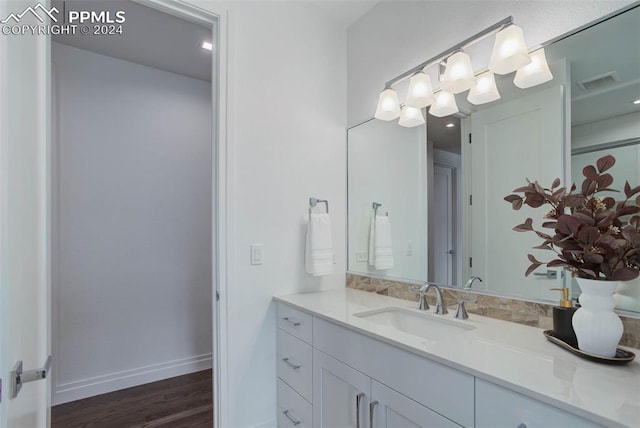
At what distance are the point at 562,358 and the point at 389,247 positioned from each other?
3.59 ft

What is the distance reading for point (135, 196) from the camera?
2594 mm

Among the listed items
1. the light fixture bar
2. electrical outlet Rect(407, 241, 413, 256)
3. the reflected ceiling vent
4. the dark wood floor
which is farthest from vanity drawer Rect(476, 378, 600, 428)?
the dark wood floor

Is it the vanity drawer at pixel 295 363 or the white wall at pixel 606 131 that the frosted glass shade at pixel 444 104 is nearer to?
the white wall at pixel 606 131

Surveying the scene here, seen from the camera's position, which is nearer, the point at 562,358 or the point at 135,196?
the point at 562,358

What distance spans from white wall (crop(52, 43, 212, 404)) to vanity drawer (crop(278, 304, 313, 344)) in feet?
4.45

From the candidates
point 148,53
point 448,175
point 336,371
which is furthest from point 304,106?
point 336,371

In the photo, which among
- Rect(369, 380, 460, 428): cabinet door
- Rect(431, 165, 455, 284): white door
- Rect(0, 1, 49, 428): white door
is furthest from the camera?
Rect(431, 165, 455, 284): white door

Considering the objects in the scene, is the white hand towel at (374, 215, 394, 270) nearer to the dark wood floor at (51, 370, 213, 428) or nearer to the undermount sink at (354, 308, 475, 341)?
the undermount sink at (354, 308, 475, 341)

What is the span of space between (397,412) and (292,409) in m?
0.78

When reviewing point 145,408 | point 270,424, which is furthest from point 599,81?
point 145,408

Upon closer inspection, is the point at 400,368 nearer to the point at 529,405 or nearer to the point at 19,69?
the point at 529,405

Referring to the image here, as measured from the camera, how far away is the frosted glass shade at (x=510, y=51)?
49.7 inches

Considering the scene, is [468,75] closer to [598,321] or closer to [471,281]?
[471,281]

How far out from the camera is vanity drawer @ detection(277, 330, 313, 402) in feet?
5.17
